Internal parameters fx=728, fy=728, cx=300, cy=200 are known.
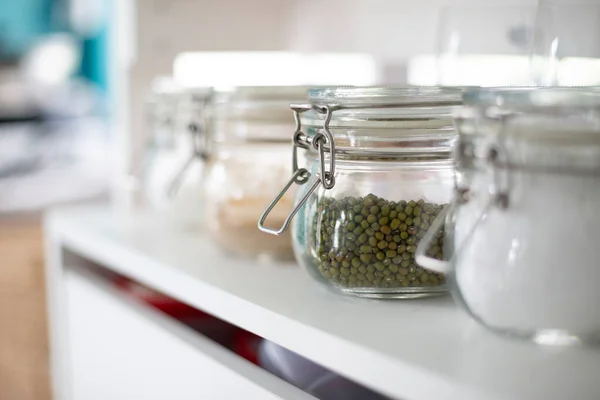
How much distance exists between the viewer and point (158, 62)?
3.67ft

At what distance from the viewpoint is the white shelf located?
1.30 ft

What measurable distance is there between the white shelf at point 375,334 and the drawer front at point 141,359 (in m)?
0.04

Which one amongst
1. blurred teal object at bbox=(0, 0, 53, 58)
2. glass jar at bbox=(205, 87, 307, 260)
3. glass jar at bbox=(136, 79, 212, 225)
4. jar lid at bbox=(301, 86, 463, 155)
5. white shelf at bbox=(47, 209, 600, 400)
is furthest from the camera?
blurred teal object at bbox=(0, 0, 53, 58)

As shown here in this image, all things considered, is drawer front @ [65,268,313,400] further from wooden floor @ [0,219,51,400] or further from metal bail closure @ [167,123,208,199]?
wooden floor @ [0,219,51,400]

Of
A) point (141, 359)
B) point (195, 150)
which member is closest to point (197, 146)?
point (195, 150)

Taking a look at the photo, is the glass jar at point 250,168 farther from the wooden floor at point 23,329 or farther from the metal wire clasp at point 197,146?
the wooden floor at point 23,329

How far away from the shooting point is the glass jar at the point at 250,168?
71cm

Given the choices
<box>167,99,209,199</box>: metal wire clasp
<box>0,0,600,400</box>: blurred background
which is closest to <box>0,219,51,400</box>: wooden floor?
<box>0,0,600,400</box>: blurred background

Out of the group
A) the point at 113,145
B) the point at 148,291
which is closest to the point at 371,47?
the point at 148,291

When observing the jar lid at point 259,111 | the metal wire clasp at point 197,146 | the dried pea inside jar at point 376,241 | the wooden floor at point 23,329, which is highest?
the jar lid at point 259,111

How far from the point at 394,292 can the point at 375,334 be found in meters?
0.07

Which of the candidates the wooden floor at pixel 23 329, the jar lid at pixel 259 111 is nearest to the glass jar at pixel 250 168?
the jar lid at pixel 259 111

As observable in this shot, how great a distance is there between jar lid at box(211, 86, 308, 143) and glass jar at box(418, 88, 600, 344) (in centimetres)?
29

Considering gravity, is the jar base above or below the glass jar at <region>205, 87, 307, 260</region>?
below
